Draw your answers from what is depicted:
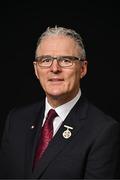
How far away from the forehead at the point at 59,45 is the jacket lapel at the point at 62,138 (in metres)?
0.30

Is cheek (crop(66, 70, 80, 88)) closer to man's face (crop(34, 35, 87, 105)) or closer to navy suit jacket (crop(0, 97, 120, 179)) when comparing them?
man's face (crop(34, 35, 87, 105))

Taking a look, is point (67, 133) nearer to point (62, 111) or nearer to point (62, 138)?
point (62, 138)

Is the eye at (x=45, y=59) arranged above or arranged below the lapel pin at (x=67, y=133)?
above

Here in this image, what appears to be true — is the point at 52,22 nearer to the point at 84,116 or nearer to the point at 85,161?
the point at 84,116

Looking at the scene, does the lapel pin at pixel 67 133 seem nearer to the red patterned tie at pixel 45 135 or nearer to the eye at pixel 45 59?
the red patterned tie at pixel 45 135

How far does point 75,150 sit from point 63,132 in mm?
138

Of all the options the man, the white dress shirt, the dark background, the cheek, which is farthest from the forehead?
the dark background

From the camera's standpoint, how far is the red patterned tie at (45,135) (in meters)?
2.69

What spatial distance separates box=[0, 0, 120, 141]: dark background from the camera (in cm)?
373

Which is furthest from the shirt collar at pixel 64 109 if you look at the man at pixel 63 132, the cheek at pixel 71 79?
the cheek at pixel 71 79

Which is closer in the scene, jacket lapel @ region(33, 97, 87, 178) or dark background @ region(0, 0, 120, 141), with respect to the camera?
jacket lapel @ region(33, 97, 87, 178)
